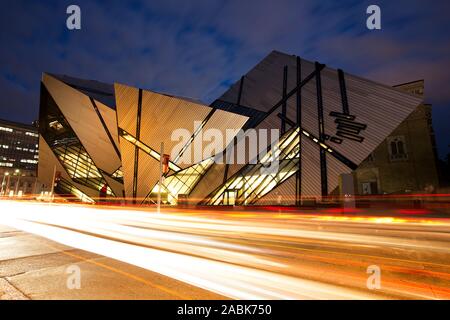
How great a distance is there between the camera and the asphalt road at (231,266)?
3.61 metres

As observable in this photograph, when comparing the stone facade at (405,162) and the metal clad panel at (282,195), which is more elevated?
the stone facade at (405,162)

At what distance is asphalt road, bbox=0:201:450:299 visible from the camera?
142 inches

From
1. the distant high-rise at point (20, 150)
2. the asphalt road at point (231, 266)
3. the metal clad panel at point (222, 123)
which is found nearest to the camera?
the asphalt road at point (231, 266)

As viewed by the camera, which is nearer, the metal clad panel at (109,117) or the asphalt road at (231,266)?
the asphalt road at (231,266)

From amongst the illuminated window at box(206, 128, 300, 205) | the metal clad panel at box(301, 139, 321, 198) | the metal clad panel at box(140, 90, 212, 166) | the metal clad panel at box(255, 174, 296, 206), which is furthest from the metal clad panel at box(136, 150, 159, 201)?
the metal clad panel at box(301, 139, 321, 198)

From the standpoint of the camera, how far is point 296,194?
2325cm

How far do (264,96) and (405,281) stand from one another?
2719 centimetres

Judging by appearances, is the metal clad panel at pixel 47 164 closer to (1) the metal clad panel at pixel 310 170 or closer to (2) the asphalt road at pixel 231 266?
(1) the metal clad panel at pixel 310 170

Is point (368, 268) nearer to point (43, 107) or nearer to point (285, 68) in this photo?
point (285, 68)

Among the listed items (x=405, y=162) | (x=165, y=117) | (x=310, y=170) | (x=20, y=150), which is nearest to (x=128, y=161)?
(x=165, y=117)

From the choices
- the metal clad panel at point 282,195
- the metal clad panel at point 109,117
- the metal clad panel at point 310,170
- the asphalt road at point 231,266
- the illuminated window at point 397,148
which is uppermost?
the metal clad panel at point 109,117

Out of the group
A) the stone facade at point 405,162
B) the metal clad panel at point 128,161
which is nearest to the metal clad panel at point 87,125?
the metal clad panel at point 128,161

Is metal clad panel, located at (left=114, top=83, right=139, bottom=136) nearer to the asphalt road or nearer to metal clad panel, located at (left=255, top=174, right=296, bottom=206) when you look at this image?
metal clad panel, located at (left=255, top=174, right=296, bottom=206)

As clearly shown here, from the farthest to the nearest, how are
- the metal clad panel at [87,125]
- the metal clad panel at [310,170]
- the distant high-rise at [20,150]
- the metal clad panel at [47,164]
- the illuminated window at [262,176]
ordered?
the distant high-rise at [20,150] → the metal clad panel at [47,164] → the metal clad panel at [87,125] → the illuminated window at [262,176] → the metal clad panel at [310,170]
